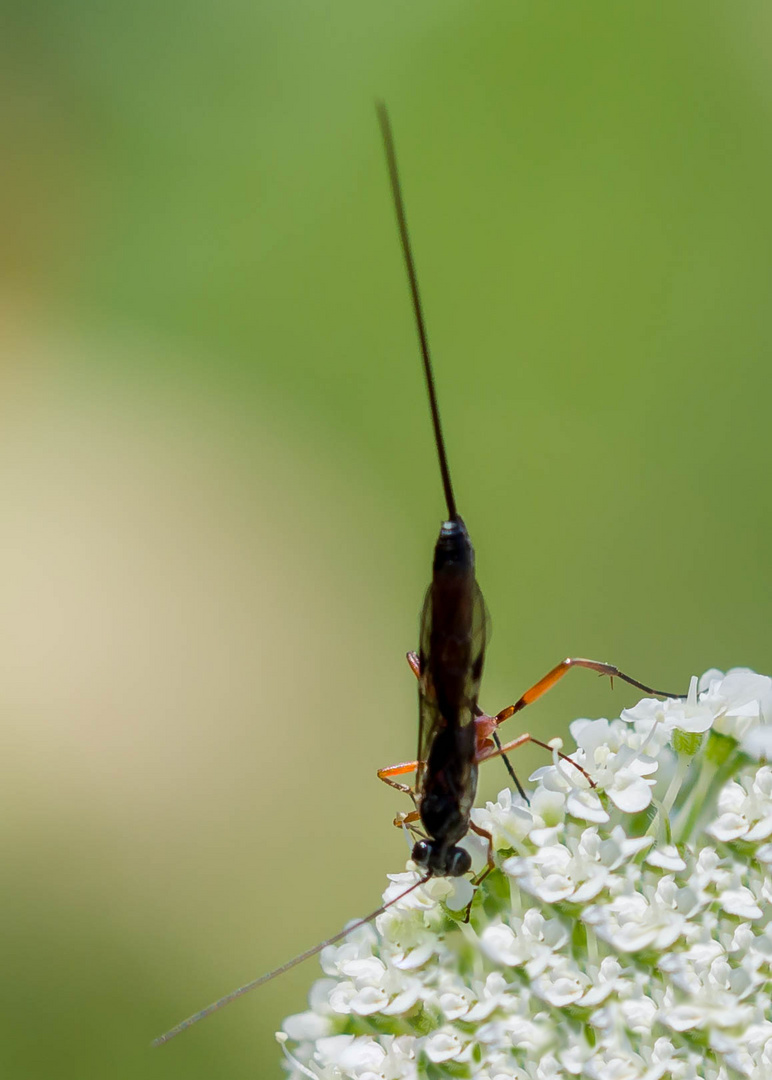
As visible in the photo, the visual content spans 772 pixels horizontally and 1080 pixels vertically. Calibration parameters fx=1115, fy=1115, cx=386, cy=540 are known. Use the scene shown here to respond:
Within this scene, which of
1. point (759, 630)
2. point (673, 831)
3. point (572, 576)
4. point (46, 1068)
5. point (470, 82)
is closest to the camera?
point (673, 831)

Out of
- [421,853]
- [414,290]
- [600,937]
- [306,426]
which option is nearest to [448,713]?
[421,853]

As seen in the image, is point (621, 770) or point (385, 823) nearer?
point (621, 770)

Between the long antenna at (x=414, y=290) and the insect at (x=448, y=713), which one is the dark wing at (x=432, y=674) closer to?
the insect at (x=448, y=713)

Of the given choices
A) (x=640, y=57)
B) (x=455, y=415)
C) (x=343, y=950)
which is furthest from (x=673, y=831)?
(x=640, y=57)

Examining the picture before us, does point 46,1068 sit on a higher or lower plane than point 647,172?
lower

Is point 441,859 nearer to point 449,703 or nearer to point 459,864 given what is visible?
point 459,864

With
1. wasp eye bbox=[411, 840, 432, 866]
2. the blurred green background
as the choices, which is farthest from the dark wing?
the blurred green background

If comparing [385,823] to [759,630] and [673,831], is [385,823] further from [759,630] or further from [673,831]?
[673,831]
